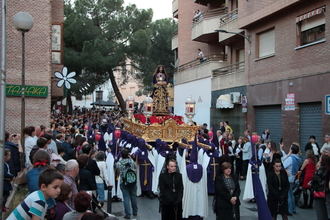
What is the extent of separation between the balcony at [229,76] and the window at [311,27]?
523 centimetres

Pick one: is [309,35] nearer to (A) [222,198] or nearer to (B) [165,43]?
(A) [222,198]

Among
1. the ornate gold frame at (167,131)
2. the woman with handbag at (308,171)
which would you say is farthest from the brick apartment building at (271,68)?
the woman with handbag at (308,171)

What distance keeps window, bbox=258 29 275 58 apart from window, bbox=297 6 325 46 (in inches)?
85.5

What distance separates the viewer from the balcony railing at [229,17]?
24.5m

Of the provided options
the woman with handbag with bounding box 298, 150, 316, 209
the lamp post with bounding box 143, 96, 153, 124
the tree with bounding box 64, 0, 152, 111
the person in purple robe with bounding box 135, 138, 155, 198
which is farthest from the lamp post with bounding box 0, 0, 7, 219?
the tree with bounding box 64, 0, 152, 111

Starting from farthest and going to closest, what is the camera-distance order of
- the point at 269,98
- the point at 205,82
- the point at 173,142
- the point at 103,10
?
the point at 103,10 < the point at 205,82 < the point at 269,98 < the point at 173,142

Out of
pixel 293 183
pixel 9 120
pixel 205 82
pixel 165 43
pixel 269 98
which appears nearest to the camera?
pixel 293 183

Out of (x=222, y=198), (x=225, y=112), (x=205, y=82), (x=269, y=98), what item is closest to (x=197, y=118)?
(x=205, y=82)

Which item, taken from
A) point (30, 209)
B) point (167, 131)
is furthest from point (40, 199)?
point (167, 131)

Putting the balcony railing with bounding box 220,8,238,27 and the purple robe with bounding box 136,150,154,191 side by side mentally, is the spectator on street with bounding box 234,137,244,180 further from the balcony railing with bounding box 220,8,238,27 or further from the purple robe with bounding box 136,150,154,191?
the balcony railing with bounding box 220,8,238,27

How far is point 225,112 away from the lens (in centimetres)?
2491

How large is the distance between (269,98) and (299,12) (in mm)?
4220

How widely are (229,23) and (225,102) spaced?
4827 millimetres

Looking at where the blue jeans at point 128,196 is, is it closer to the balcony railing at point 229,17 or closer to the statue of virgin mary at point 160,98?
the statue of virgin mary at point 160,98
